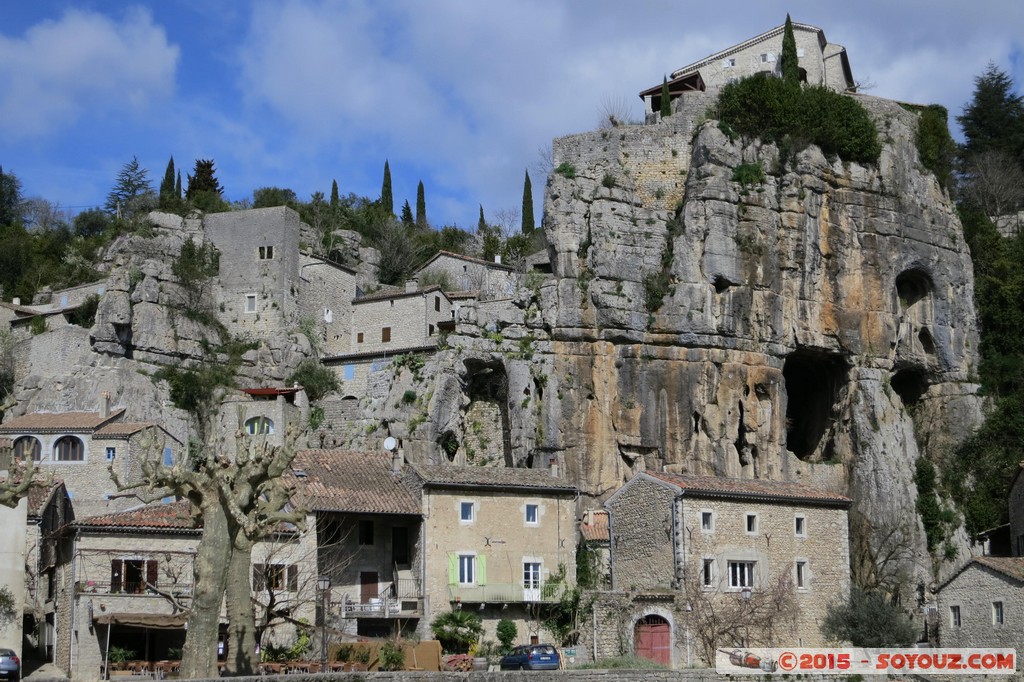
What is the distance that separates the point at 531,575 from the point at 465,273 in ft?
130

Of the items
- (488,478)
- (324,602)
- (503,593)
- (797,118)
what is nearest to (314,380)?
(488,478)

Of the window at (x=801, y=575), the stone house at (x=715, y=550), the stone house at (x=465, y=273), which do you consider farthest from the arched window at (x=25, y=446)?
the window at (x=801, y=575)

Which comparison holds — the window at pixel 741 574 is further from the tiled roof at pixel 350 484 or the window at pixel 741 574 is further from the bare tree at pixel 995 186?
the bare tree at pixel 995 186

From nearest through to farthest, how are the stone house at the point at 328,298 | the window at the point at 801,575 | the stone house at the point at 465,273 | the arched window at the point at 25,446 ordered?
the window at the point at 801,575
the arched window at the point at 25,446
the stone house at the point at 328,298
the stone house at the point at 465,273

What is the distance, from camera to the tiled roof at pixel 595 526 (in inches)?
2131

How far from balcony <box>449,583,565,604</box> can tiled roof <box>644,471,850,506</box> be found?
619 cm

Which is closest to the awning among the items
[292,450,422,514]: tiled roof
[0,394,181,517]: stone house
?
[292,450,422,514]: tiled roof

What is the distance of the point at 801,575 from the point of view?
52656 millimetres

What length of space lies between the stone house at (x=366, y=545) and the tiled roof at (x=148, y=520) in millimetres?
4167

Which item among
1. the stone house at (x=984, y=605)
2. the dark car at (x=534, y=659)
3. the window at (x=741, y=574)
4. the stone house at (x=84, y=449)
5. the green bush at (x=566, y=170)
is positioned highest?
the green bush at (x=566, y=170)

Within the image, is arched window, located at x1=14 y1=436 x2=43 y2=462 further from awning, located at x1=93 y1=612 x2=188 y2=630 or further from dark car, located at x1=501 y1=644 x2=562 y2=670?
dark car, located at x1=501 y1=644 x2=562 y2=670

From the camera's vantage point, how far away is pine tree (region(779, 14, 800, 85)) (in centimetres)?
7138

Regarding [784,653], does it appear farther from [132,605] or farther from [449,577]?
[132,605]

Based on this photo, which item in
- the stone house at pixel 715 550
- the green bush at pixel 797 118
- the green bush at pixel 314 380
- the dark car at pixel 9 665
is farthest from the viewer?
the green bush at pixel 314 380
